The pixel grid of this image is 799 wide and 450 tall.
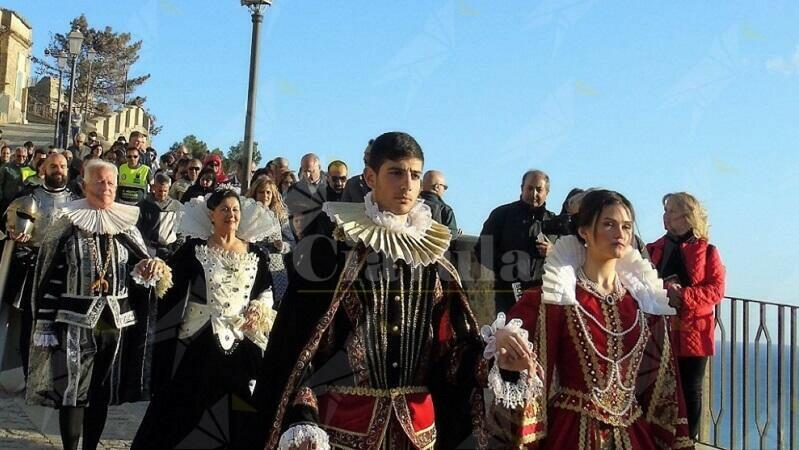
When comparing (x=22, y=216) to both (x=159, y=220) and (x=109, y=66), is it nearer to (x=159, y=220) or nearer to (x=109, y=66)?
(x=159, y=220)

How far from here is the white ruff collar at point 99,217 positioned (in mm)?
6148

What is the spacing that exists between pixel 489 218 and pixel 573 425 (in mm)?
3500

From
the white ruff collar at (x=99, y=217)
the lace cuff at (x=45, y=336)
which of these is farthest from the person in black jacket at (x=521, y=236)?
the lace cuff at (x=45, y=336)

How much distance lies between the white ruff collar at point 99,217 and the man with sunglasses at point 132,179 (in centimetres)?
329

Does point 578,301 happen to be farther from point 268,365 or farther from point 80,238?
point 80,238

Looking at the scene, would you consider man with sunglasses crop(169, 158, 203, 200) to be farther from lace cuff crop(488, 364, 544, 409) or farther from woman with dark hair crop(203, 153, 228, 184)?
lace cuff crop(488, 364, 544, 409)

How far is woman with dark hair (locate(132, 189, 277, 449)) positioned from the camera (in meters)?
5.82

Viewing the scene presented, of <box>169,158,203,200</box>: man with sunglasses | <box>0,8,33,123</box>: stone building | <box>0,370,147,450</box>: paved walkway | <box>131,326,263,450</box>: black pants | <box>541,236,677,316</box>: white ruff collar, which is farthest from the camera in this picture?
<box>0,8,33,123</box>: stone building

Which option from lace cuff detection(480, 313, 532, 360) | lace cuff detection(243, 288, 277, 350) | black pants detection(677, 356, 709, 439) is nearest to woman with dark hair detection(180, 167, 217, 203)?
lace cuff detection(243, 288, 277, 350)

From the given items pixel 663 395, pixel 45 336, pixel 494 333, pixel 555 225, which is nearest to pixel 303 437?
pixel 494 333

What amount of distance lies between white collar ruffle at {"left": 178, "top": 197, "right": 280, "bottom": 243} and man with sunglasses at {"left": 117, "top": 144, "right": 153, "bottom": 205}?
3.47 metres

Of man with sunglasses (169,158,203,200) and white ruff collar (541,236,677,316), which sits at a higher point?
man with sunglasses (169,158,203,200)

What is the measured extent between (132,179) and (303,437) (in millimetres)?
8170

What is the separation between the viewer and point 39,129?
4384cm
